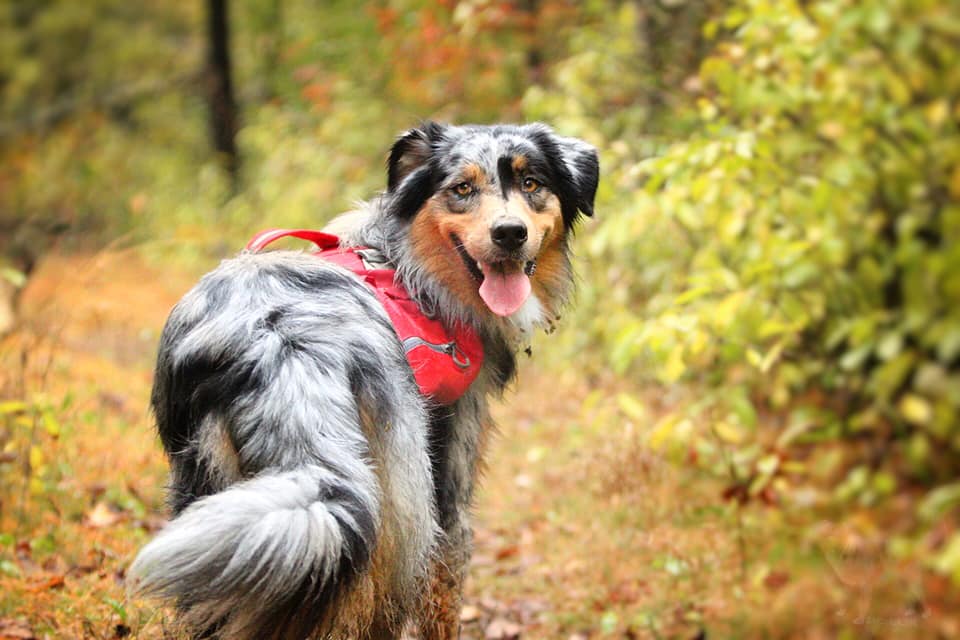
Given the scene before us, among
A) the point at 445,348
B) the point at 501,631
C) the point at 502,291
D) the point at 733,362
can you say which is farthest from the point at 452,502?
the point at 733,362

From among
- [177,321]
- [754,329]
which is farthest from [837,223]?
[177,321]

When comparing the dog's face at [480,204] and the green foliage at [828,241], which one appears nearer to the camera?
the dog's face at [480,204]

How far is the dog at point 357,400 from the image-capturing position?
6.73ft

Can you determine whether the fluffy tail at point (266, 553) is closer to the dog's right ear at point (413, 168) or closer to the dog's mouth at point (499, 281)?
the dog's mouth at point (499, 281)

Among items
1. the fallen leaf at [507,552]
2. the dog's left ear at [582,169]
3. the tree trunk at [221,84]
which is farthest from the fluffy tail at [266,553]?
the tree trunk at [221,84]

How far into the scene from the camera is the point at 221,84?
571 inches

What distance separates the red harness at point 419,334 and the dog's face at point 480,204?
6.6 inches

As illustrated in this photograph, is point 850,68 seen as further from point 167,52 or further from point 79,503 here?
point 167,52

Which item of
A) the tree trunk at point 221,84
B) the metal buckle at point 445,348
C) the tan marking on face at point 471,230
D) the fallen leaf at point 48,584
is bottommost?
the tree trunk at point 221,84

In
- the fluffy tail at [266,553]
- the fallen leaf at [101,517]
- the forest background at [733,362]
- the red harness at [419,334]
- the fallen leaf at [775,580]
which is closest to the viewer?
the fluffy tail at [266,553]

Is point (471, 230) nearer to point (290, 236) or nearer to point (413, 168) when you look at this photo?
point (413, 168)

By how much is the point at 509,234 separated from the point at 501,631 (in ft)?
5.54

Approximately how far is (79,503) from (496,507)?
2.28 meters

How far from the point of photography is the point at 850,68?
3.95 m
